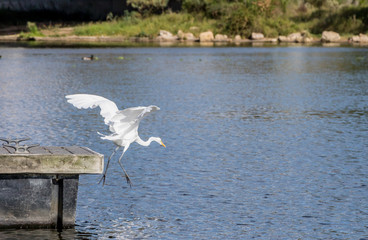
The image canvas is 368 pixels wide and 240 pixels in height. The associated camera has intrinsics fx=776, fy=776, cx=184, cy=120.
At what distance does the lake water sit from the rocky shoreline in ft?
124

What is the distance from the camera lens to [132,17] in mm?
82625

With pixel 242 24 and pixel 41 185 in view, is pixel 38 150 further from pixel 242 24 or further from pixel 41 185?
pixel 242 24

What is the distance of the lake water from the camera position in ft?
35.3

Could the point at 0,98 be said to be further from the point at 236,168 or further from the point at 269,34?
the point at 269,34

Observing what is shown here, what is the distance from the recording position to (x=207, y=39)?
248 ft

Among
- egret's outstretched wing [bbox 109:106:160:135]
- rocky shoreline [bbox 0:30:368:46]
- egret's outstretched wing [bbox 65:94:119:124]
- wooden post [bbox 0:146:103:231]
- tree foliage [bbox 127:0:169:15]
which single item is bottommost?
rocky shoreline [bbox 0:30:368:46]

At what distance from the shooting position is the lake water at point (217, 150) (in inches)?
423

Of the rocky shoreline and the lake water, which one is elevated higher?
the lake water

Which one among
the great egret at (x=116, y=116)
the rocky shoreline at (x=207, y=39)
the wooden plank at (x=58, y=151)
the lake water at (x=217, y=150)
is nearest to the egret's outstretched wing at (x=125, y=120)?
the great egret at (x=116, y=116)

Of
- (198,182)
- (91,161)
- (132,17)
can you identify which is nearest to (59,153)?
(91,161)

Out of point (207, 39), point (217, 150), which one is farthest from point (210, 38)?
point (217, 150)

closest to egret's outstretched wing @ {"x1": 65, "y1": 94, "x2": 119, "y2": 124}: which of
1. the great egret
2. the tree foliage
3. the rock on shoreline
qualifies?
the great egret

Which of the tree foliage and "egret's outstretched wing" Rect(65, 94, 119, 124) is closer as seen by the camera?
"egret's outstretched wing" Rect(65, 94, 119, 124)

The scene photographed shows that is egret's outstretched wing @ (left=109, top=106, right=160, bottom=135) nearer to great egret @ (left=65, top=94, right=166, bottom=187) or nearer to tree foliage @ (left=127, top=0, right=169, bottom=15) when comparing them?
great egret @ (left=65, top=94, right=166, bottom=187)
